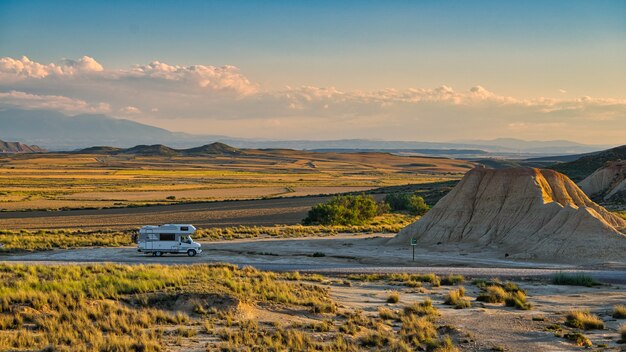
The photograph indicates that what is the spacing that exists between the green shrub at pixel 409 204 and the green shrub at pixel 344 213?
9.83 m

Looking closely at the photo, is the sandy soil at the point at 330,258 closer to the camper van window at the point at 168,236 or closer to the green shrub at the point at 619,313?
the camper van window at the point at 168,236

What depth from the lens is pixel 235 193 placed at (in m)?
113

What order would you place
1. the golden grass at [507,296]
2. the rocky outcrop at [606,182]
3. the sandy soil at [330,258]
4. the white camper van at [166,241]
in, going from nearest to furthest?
1. the golden grass at [507,296]
2. the sandy soil at [330,258]
3. the white camper van at [166,241]
4. the rocky outcrop at [606,182]

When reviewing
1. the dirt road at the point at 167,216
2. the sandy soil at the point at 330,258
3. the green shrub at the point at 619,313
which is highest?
the green shrub at the point at 619,313

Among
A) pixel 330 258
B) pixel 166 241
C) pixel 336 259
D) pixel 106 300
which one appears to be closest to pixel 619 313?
pixel 106 300

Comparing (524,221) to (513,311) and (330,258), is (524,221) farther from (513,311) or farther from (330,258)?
(513,311)

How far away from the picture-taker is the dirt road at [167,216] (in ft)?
214

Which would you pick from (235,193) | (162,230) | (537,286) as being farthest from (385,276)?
(235,193)

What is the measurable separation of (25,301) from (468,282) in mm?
19168

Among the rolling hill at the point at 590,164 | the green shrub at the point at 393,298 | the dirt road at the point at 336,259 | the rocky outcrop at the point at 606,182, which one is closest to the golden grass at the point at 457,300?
the green shrub at the point at 393,298

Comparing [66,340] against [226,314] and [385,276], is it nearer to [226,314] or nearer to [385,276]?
[226,314]

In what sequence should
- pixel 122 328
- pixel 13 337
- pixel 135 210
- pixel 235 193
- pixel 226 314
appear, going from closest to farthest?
1. pixel 13 337
2. pixel 122 328
3. pixel 226 314
4. pixel 135 210
5. pixel 235 193

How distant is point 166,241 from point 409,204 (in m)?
43.8

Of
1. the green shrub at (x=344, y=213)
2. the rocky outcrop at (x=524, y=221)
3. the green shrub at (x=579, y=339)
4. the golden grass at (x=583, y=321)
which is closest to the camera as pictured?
the green shrub at (x=579, y=339)
